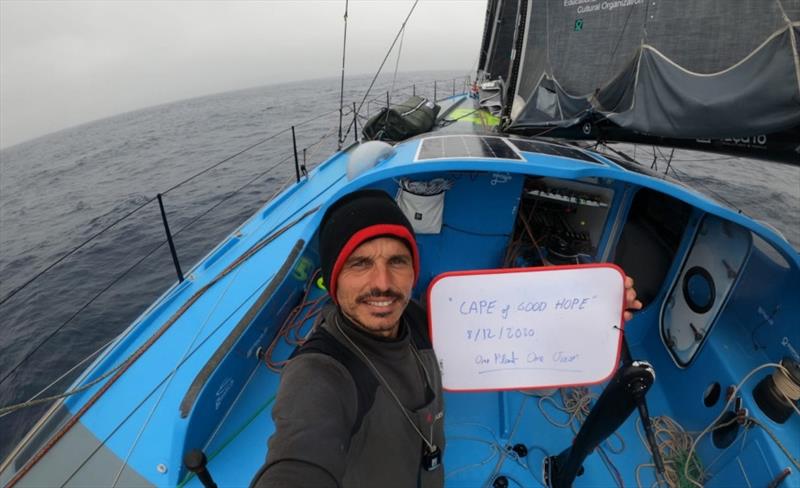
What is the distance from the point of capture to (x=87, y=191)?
1795cm

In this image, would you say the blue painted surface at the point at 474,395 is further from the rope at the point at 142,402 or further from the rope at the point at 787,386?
the rope at the point at 787,386

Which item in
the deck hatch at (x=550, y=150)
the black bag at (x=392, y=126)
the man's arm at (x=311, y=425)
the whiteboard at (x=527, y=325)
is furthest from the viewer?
the black bag at (x=392, y=126)

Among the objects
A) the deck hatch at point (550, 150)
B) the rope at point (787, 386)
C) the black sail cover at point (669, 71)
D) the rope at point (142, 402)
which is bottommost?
the rope at point (142, 402)

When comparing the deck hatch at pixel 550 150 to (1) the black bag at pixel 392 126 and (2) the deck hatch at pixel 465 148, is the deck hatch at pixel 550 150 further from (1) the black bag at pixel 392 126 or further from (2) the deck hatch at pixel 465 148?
(1) the black bag at pixel 392 126

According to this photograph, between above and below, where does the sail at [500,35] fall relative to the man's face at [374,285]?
above

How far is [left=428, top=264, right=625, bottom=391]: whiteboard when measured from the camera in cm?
184

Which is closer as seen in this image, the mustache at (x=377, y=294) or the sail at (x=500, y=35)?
the mustache at (x=377, y=294)

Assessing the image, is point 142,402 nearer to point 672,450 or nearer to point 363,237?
point 363,237

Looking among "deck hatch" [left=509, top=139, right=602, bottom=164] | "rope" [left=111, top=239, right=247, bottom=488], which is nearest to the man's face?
"deck hatch" [left=509, top=139, right=602, bottom=164]

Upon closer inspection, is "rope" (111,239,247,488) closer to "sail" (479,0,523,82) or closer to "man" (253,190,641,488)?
"man" (253,190,641,488)

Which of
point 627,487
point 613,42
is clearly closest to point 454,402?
point 627,487

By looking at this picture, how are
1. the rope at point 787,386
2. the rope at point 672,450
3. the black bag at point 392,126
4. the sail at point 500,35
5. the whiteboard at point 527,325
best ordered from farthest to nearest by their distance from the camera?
1. the sail at point 500,35
2. the black bag at point 392,126
3. the rope at point 672,450
4. the rope at point 787,386
5. the whiteboard at point 527,325

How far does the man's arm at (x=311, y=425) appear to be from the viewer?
105 centimetres

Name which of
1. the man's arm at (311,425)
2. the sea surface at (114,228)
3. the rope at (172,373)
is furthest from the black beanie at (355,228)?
the sea surface at (114,228)
